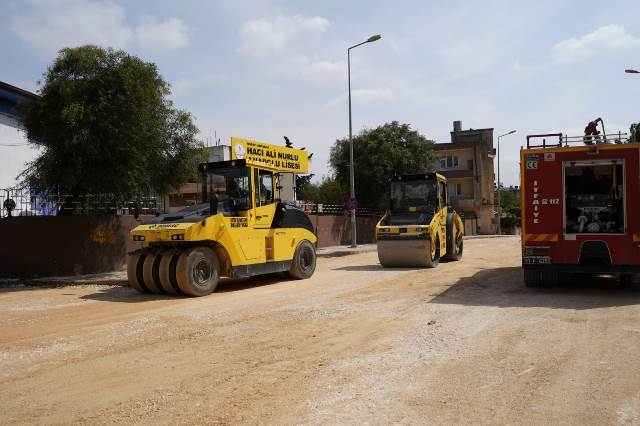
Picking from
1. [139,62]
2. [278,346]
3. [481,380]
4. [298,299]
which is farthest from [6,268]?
[481,380]

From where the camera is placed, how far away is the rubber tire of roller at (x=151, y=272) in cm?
1155

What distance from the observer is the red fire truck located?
9859 mm

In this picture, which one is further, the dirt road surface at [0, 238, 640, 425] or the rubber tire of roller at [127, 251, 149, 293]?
the rubber tire of roller at [127, 251, 149, 293]

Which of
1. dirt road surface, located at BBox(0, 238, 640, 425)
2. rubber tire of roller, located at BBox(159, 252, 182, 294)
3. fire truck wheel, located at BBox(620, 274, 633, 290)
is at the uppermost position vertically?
rubber tire of roller, located at BBox(159, 252, 182, 294)

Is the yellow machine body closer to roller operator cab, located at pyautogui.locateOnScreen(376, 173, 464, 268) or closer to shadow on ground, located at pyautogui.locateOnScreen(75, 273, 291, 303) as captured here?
shadow on ground, located at pyautogui.locateOnScreen(75, 273, 291, 303)

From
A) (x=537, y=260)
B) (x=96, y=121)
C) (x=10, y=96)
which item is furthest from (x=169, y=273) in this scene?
(x=10, y=96)

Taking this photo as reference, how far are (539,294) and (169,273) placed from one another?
729cm

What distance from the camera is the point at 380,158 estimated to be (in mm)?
33000

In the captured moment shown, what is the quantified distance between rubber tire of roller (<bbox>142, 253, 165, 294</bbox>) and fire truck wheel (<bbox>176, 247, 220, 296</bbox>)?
74 cm

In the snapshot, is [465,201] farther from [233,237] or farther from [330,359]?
[330,359]

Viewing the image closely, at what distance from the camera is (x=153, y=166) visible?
638 inches

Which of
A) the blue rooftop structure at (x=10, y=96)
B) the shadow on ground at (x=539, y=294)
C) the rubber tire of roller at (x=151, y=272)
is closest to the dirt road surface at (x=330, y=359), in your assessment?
the shadow on ground at (x=539, y=294)

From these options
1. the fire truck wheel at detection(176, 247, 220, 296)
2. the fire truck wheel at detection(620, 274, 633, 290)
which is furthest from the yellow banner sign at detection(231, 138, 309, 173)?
the fire truck wheel at detection(620, 274, 633, 290)

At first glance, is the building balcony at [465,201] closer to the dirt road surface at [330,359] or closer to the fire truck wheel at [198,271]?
the dirt road surface at [330,359]
